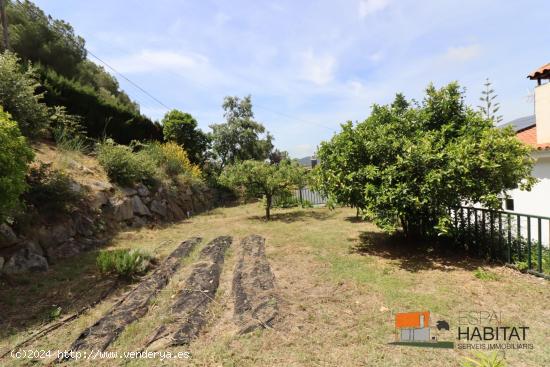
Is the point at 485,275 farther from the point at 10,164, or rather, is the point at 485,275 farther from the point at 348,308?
the point at 10,164

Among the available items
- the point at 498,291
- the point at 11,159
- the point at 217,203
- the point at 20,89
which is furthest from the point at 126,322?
the point at 217,203

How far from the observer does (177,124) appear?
15.6 meters

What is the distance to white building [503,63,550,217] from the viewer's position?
665 cm

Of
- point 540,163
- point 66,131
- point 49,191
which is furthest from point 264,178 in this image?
point 540,163

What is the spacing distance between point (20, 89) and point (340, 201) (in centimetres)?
781

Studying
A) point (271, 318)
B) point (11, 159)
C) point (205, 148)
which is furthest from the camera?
point (205, 148)

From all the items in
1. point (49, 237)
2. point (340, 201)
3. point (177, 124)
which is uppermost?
point (177, 124)

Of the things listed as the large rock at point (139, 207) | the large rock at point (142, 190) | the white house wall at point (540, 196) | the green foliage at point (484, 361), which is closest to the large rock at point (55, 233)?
the large rock at point (139, 207)

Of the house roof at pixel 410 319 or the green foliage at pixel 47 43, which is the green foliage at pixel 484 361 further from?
the green foliage at pixel 47 43

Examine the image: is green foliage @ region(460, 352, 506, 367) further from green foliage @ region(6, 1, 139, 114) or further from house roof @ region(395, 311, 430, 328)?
green foliage @ region(6, 1, 139, 114)

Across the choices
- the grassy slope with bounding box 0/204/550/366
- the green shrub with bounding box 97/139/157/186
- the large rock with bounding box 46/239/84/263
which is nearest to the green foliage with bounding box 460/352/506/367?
the grassy slope with bounding box 0/204/550/366

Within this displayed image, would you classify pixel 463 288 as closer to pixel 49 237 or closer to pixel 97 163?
pixel 49 237

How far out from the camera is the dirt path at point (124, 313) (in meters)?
2.88

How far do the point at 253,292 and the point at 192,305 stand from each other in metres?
0.82
